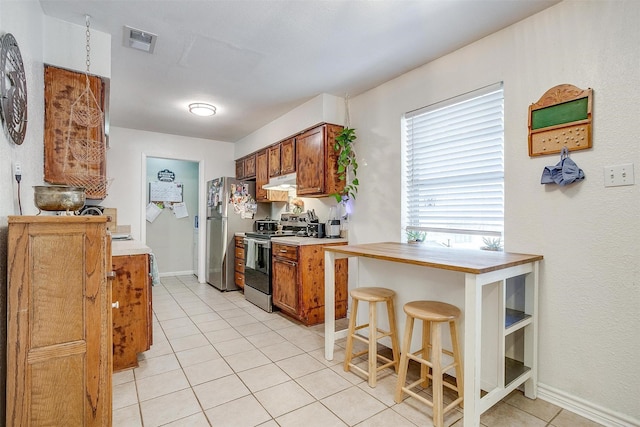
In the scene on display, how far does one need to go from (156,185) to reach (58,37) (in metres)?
3.90

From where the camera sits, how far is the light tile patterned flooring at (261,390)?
1781 millimetres

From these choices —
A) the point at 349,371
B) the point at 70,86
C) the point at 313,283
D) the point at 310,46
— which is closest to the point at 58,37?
the point at 70,86

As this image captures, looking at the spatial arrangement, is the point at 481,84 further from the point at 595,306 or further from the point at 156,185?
the point at 156,185

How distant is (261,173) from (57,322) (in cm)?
356

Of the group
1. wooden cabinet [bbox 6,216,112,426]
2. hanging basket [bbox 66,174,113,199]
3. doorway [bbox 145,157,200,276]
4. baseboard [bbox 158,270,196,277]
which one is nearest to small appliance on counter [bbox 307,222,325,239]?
hanging basket [bbox 66,174,113,199]

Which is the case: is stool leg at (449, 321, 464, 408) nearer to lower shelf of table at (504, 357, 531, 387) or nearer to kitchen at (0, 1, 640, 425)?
lower shelf of table at (504, 357, 531, 387)

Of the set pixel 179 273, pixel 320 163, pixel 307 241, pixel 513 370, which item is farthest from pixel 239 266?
pixel 513 370

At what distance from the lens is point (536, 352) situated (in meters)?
2.00

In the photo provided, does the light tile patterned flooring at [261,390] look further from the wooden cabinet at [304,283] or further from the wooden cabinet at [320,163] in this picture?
the wooden cabinet at [320,163]

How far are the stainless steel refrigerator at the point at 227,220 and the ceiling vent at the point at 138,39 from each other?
96.0 inches

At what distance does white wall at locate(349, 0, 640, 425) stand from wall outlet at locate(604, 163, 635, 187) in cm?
3

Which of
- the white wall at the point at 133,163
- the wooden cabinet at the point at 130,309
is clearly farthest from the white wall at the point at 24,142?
the white wall at the point at 133,163

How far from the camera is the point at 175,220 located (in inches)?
235

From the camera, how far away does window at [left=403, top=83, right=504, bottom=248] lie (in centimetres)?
232
